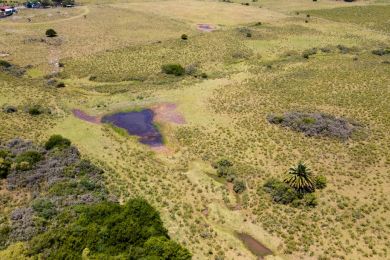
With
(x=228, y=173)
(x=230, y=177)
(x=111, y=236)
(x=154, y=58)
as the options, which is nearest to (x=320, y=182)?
(x=230, y=177)

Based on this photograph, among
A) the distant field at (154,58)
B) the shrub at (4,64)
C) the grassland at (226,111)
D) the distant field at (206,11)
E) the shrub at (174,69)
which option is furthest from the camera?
the distant field at (206,11)

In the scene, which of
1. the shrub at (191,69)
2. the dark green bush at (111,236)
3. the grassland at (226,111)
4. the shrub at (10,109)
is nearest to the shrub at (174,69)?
the shrub at (191,69)

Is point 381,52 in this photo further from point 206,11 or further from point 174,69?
point 206,11

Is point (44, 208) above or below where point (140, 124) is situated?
below

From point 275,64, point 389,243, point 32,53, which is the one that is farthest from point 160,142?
point 32,53

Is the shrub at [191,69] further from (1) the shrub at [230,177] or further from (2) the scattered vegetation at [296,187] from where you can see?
(2) the scattered vegetation at [296,187]

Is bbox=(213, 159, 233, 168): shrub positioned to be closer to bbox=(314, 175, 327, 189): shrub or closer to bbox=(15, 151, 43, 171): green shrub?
bbox=(314, 175, 327, 189): shrub
